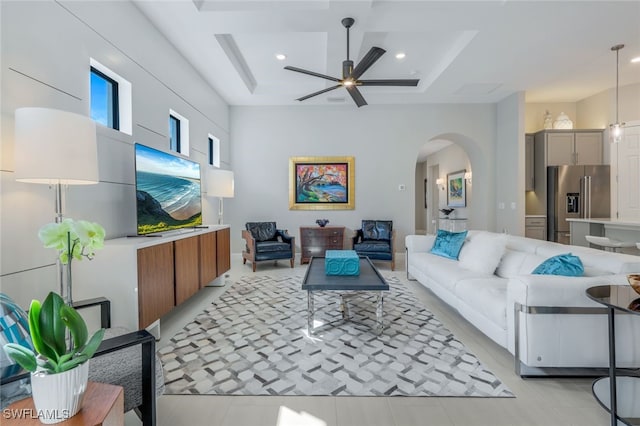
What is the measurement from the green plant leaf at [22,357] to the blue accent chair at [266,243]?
419 cm

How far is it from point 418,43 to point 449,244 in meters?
2.82

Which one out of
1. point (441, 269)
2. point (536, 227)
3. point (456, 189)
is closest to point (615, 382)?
point (441, 269)

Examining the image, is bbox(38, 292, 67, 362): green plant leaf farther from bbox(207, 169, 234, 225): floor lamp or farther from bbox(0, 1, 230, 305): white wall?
bbox(207, 169, 234, 225): floor lamp

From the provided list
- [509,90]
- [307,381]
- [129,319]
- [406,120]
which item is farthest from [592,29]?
[129,319]

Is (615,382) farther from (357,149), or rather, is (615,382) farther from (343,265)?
(357,149)

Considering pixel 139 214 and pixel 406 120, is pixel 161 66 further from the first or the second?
pixel 406 120

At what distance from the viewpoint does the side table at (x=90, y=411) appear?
0.83m

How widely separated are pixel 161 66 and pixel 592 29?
17.2 ft

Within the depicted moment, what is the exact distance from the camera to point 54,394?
0.82m

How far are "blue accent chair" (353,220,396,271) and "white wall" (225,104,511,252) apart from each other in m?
0.50

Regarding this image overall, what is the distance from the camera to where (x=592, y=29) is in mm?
3385

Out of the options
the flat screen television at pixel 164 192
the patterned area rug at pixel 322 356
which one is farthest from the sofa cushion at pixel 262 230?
the patterned area rug at pixel 322 356

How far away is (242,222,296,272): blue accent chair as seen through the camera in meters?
5.05

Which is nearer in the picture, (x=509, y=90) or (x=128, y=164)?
(x=128, y=164)
